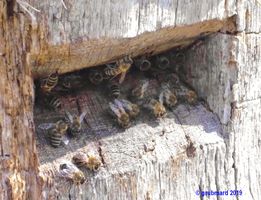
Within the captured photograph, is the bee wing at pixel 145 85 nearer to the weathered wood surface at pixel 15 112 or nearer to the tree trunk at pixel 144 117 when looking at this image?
the tree trunk at pixel 144 117

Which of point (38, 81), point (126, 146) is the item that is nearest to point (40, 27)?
point (38, 81)

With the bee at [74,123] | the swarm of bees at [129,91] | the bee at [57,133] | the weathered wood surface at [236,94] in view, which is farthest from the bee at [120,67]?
the weathered wood surface at [236,94]

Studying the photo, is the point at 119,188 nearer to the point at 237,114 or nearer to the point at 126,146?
the point at 126,146

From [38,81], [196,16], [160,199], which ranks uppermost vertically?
[196,16]

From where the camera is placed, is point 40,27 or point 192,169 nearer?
point 40,27

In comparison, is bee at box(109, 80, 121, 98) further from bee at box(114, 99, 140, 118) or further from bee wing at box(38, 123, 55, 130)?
bee wing at box(38, 123, 55, 130)
